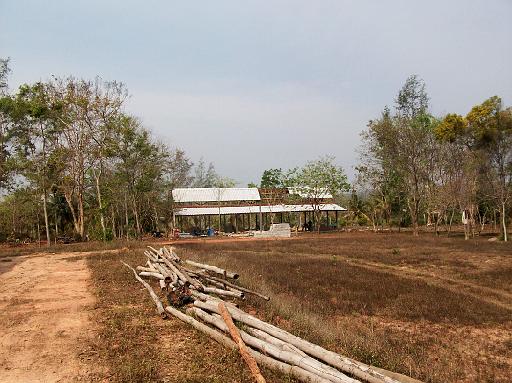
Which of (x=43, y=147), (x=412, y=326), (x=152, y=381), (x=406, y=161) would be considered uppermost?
(x=43, y=147)

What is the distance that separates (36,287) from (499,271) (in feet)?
52.9

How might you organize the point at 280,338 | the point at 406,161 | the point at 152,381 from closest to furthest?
the point at 152,381, the point at 280,338, the point at 406,161

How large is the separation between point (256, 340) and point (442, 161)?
3594 centimetres

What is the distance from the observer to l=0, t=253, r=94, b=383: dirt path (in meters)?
5.73

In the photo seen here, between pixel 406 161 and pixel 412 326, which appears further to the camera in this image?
pixel 406 161

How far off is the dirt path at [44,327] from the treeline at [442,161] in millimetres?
28369

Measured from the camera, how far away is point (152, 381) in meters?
5.29

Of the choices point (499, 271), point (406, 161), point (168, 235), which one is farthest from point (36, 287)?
point (406, 161)

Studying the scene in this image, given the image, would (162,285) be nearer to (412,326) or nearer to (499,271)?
(412,326)

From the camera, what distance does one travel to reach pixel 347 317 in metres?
11.0

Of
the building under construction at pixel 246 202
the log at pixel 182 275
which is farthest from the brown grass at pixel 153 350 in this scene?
the building under construction at pixel 246 202

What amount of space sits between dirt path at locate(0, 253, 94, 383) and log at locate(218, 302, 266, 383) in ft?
6.44

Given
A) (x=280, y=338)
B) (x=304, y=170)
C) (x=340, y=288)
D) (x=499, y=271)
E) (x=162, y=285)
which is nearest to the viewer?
(x=280, y=338)

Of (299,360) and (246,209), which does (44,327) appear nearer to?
(299,360)
